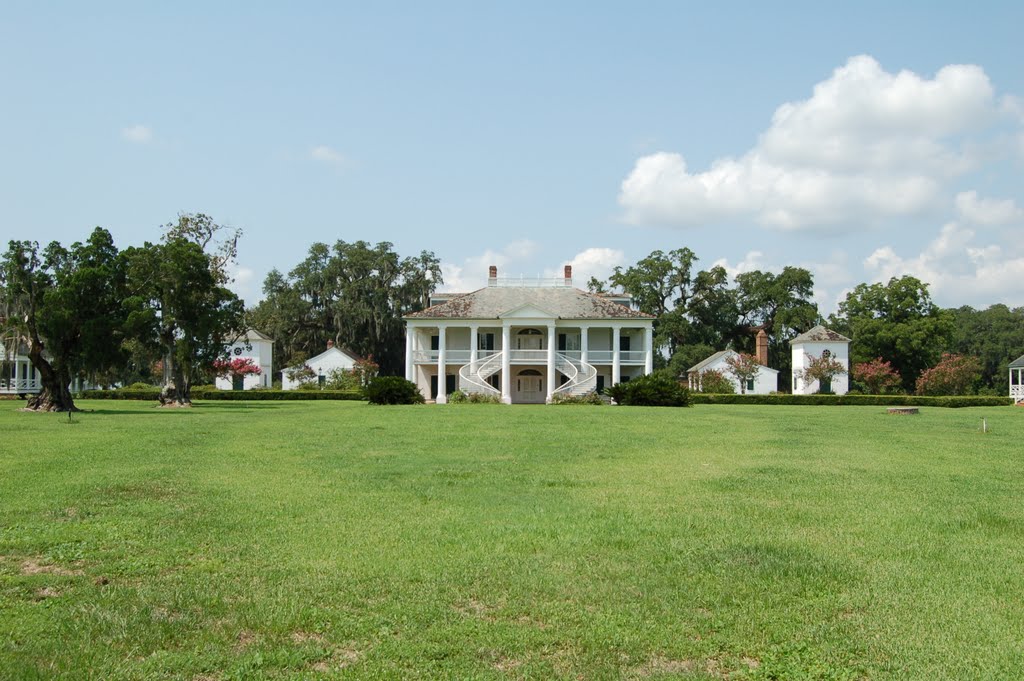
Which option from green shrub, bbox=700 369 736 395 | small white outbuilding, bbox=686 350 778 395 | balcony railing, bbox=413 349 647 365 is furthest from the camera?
small white outbuilding, bbox=686 350 778 395

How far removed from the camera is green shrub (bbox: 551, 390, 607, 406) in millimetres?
44281

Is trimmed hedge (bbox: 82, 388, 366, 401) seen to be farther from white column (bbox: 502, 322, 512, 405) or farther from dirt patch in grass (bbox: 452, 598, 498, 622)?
dirt patch in grass (bbox: 452, 598, 498, 622)

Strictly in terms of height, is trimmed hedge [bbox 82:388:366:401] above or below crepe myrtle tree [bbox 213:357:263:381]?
below

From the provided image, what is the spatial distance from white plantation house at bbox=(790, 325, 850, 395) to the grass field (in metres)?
54.8

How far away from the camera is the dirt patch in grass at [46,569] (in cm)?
677

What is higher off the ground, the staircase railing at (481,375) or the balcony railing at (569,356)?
the balcony railing at (569,356)

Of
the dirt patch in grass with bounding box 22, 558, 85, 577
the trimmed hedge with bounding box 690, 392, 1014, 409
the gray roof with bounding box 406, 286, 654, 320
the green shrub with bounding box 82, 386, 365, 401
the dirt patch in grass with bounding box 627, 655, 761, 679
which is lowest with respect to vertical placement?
the dirt patch in grass with bounding box 627, 655, 761, 679

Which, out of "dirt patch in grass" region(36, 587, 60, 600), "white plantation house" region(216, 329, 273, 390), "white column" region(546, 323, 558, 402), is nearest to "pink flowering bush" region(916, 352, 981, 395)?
"white column" region(546, 323, 558, 402)

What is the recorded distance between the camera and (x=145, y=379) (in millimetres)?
84125

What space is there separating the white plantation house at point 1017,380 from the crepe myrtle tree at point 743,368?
17478mm

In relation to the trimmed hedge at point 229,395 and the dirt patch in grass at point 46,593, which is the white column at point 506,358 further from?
the dirt patch in grass at point 46,593

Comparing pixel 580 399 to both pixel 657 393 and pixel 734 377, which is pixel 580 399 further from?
pixel 734 377

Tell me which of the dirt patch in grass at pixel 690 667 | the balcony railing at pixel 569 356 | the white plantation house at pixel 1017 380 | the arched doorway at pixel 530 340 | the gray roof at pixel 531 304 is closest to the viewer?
the dirt patch in grass at pixel 690 667

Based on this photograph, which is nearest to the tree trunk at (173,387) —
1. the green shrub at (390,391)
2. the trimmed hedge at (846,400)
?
the green shrub at (390,391)
